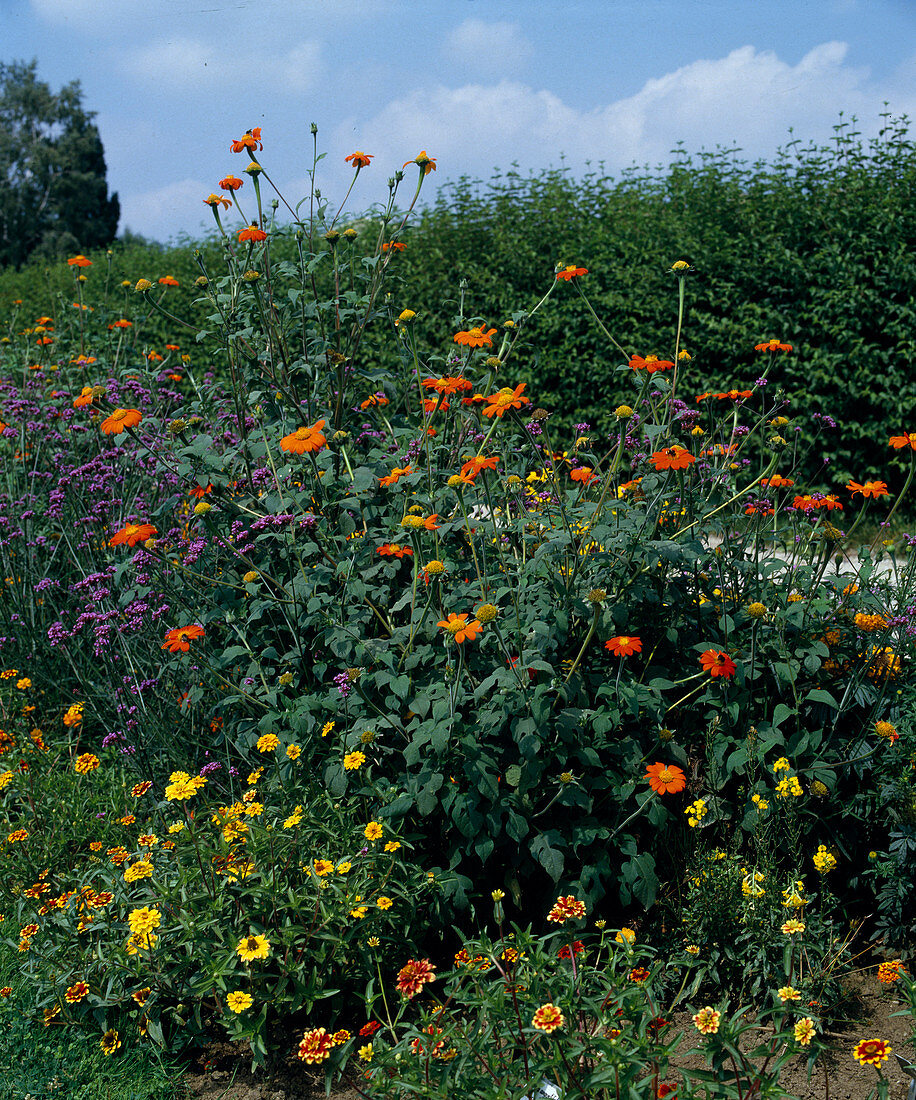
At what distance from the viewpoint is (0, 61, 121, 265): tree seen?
38625mm

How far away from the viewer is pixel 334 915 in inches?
85.2

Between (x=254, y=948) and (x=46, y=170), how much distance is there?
1794 inches

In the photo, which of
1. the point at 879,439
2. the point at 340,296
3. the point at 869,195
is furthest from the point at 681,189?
the point at 340,296

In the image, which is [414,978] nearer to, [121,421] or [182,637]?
[182,637]

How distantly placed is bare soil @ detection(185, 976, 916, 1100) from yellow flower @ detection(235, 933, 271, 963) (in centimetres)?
41

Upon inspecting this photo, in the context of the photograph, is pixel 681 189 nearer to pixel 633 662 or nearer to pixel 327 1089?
pixel 633 662

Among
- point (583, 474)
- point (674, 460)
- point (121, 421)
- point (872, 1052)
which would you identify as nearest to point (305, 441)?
point (121, 421)

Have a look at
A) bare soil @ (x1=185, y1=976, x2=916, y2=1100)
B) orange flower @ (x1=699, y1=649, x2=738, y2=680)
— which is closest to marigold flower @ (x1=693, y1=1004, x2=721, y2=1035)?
bare soil @ (x1=185, y1=976, x2=916, y2=1100)

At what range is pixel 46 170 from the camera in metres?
39.4

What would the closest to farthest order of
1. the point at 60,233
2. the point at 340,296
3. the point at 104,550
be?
the point at 340,296, the point at 104,550, the point at 60,233

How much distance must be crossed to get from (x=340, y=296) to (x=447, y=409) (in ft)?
2.27

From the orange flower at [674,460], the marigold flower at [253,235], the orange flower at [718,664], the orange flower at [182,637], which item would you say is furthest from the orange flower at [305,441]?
the orange flower at [718,664]

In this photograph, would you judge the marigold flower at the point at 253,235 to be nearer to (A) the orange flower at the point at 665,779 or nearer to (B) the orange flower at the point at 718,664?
(B) the orange flower at the point at 718,664

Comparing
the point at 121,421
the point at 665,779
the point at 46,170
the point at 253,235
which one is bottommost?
the point at 665,779
